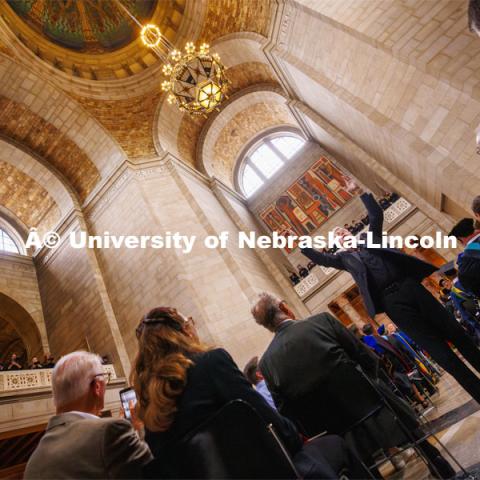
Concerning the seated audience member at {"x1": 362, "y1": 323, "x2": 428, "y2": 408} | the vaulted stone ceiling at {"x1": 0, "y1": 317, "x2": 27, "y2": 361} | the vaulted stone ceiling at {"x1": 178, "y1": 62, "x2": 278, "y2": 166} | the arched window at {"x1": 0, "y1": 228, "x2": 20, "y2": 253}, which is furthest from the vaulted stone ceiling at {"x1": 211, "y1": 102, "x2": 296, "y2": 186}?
the seated audience member at {"x1": 362, "y1": 323, "x2": 428, "y2": 408}

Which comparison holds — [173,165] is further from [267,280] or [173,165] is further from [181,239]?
[267,280]

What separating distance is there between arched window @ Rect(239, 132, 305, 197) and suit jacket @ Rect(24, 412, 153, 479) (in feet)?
46.0

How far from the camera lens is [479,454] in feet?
5.69

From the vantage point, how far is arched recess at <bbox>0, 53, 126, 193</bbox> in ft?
29.7

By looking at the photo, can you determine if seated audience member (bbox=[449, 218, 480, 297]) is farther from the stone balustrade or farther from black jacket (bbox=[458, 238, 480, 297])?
the stone balustrade

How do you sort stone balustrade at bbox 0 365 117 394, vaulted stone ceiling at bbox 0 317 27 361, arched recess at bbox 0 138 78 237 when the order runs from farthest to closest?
vaulted stone ceiling at bbox 0 317 27 361, arched recess at bbox 0 138 78 237, stone balustrade at bbox 0 365 117 394

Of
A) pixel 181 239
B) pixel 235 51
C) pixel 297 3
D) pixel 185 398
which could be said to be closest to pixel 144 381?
pixel 185 398

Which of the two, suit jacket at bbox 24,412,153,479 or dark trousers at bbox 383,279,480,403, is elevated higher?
suit jacket at bbox 24,412,153,479

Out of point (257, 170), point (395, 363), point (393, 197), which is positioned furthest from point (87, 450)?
point (257, 170)

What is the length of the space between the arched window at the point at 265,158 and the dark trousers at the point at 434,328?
12.7 m

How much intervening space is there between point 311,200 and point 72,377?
12.7 metres

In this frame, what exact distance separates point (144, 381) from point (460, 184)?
6094 millimetres

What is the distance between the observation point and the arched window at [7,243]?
11.2 m

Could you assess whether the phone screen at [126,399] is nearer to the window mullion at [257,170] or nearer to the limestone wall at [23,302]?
the limestone wall at [23,302]
